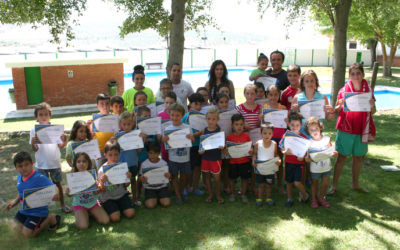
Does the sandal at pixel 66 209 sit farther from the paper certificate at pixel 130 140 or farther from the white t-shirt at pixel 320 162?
the white t-shirt at pixel 320 162

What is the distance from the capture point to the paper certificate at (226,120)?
15.2 ft

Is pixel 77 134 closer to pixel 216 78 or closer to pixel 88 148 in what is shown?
pixel 88 148

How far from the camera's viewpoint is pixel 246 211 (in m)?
4.30

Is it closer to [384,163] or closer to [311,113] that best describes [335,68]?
[384,163]

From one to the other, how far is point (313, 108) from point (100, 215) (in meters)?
2.96

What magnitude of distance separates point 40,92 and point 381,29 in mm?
19548

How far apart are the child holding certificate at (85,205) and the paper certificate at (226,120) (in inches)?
70.2

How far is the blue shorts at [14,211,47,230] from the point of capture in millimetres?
3735

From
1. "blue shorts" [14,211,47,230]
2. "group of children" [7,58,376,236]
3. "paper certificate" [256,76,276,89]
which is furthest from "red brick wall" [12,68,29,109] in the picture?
"paper certificate" [256,76,276,89]

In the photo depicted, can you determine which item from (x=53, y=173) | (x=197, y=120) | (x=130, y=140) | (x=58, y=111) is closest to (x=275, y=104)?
(x=197, y=120)

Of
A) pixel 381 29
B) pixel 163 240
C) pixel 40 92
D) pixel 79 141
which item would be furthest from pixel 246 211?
pixel 381 29

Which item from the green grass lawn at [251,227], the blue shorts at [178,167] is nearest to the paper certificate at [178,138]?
the blue shorts at [178,167]

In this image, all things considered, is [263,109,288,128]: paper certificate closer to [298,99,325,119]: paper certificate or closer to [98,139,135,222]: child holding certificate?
[298,99,325,119]: paper certificate

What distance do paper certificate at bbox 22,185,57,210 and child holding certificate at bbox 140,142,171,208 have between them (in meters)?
1.11
